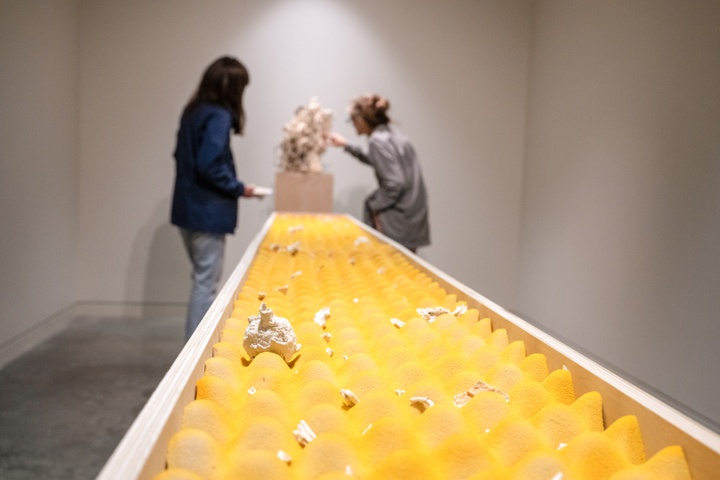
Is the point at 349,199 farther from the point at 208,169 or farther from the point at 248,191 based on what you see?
the point at 208,169

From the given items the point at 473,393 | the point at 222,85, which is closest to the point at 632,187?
the point at 222,85

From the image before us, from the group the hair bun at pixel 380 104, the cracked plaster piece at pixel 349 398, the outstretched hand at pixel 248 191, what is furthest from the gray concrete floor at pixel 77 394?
the hair bun at pixel 380 104

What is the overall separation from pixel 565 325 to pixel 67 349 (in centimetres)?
323

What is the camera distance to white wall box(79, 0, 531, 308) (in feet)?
16.6

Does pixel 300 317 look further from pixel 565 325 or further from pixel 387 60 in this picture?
pixel 387 60

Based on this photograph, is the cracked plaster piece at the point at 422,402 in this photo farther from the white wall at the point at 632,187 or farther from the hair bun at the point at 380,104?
the hair bun at the point at 380,104

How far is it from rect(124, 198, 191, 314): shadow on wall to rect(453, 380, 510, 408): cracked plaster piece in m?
4.47

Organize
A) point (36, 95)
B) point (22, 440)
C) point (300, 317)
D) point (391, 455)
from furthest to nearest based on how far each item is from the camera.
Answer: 1. point (36, 95)
2. point (22, 440)
3. point (300, 317)
4. point (391, 455)

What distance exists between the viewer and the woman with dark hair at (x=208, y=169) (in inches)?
125

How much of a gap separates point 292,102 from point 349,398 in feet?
14.8

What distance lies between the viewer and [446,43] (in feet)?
17.5

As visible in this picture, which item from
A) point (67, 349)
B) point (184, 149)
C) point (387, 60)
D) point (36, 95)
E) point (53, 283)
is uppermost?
point (387, 60)

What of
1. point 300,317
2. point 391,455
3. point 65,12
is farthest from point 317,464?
point 65,12

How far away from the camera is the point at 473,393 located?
1.01 meters
